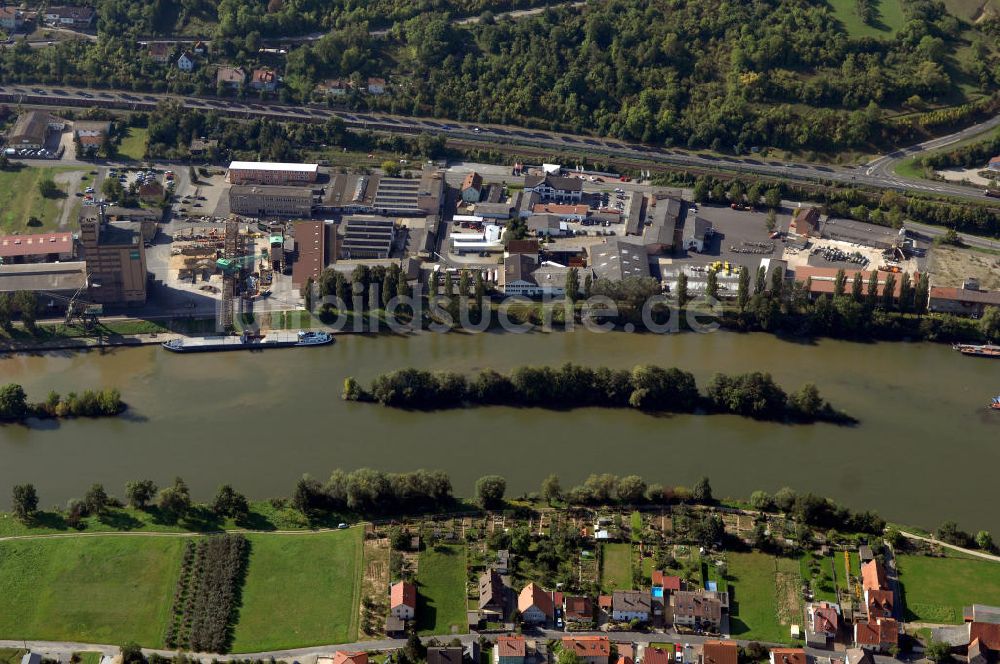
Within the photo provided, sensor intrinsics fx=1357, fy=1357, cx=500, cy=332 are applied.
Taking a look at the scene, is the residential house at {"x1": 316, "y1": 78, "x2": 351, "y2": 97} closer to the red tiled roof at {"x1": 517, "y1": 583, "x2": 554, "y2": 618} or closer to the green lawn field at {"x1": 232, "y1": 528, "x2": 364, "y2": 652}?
the green lawn field at {"x1": 232, "y1": 528, "x2": 364, "y2": 652}

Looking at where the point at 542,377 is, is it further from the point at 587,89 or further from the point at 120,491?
the point at 587,89

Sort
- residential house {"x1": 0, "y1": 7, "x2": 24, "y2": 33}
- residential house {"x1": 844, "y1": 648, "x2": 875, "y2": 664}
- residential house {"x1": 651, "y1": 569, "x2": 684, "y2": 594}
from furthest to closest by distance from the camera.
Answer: residential house {"x1": 0, "y1": 7, "x2": 24, "y2": 33}, residential house {"x1": 651, "y1": 569, "x2": 684, "y2": 594}, residential house {"x1": 844, "y1": 648, "x2": 875, "y2": 664}

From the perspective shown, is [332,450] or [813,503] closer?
[813,503]

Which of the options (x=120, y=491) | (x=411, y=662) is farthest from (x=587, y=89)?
(x=411, y=662)

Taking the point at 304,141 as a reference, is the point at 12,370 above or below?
below

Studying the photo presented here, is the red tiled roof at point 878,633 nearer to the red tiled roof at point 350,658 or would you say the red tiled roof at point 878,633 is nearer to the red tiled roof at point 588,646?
the red tiled roof at point 588,646

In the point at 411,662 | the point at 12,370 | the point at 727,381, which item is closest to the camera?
the point at 411,662

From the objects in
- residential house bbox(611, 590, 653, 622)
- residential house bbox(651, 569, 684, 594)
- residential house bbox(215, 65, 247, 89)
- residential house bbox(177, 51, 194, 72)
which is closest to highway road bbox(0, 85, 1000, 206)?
residential house bbox(215, 65, 247, 89)

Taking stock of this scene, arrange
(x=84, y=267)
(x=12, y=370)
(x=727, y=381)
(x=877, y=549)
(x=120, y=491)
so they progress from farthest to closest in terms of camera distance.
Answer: (x=84, y=267)
(x=12, y=370)
(x=727, y=381)
(x=120, y=491)
(x=877, y=549)
